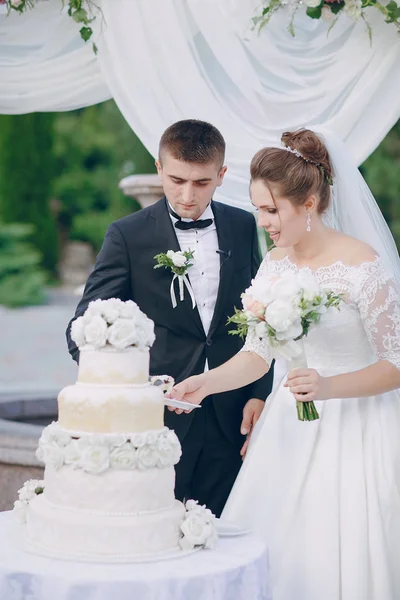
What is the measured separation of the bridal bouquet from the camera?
318cm

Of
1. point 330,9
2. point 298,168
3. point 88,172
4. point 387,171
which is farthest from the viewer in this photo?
point 88,172

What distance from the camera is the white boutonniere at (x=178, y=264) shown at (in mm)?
3852

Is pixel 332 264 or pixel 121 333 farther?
pixel 332 264

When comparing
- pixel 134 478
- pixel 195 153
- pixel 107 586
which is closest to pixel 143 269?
pixel 195 153

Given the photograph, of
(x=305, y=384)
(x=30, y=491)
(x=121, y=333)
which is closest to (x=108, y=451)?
(x=121, y=333)

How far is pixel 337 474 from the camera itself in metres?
3.59

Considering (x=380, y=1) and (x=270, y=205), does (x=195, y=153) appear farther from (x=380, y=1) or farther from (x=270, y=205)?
(x=380, y=1)

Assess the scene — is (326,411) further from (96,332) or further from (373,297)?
(96,332)

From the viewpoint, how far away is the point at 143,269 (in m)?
4.00

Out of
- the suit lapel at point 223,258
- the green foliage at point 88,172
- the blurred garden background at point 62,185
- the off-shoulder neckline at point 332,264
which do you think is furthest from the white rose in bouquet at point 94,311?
the green foliage at point 88,172

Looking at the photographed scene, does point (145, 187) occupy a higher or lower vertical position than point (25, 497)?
higher

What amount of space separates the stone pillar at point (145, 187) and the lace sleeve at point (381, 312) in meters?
2.46

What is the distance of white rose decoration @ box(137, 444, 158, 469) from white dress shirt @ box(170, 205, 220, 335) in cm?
123

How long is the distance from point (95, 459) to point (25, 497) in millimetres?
454
